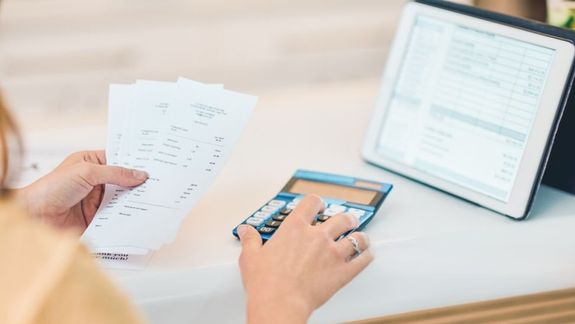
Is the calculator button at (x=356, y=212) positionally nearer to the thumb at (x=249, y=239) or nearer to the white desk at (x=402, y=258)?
the white desk at (x=402, y=258)

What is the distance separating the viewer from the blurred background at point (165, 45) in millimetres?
3162

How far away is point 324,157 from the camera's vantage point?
129 centimetres

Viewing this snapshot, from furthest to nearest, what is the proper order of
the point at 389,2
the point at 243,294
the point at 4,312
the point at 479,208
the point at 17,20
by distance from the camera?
the point at 389,2 → the point at 17,20 → the point at 479,208 → the point at 243,294 → the point at 4,312

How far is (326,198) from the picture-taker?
1.12 metres

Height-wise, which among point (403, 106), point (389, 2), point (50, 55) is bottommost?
point (50, 55)

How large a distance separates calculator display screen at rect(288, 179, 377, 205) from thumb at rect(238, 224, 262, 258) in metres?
0.14

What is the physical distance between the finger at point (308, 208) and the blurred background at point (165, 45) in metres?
2.07

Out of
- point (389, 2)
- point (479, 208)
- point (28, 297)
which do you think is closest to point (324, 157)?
point (479, 208)

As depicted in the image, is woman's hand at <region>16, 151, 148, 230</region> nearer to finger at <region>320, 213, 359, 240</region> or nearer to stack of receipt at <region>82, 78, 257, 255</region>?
stack of receipt at <region>82, 78, 257, 255</region>

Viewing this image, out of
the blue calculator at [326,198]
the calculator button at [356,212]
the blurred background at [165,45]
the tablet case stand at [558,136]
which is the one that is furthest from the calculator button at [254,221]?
the blurred background at [165,45]

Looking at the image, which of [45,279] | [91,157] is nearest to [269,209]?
[91,157]

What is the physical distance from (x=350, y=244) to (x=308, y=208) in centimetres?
7

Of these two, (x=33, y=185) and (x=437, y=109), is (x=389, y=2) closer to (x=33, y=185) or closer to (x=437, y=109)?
(x=437, y=109)

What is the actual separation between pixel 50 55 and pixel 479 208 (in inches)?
94.2
